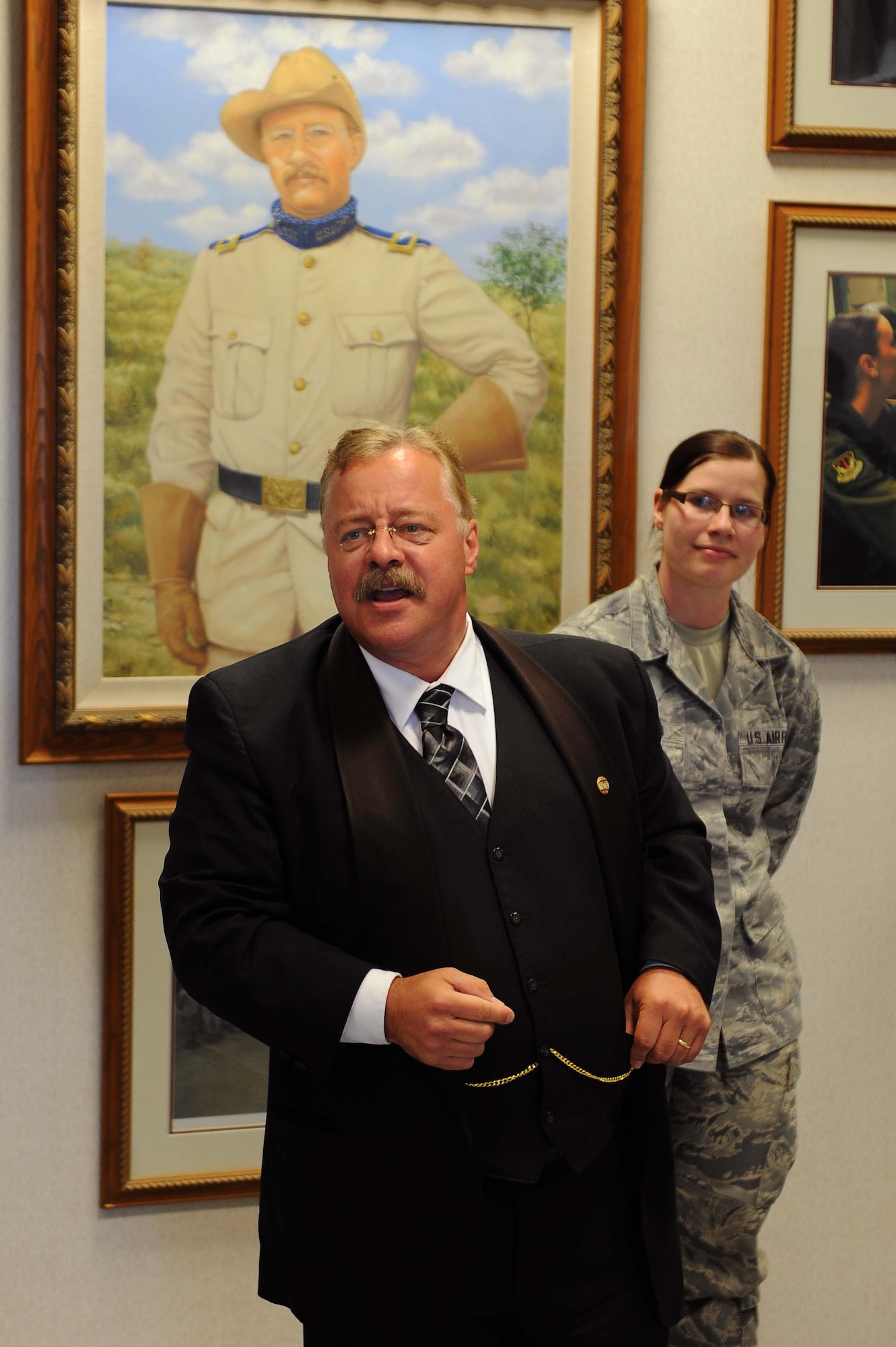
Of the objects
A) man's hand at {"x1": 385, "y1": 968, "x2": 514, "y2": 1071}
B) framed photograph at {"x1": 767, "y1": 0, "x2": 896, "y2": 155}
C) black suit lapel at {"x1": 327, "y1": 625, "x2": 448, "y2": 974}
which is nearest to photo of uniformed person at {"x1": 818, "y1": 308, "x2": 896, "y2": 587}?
framed photograph at {"x1": 767, "y1": 0, "x2": 896, "y2": 155}

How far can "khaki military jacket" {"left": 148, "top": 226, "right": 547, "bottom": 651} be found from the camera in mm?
2162

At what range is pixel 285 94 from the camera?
7.02ft

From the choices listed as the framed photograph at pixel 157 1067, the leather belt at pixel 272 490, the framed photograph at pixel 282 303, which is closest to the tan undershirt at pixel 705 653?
the framed photograph at pixel 282 303

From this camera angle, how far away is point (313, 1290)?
1.42 m

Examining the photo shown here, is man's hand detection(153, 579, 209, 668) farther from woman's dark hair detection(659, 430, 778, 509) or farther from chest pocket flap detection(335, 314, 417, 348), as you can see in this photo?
woman's dark hair detection(659, 430, 778, 509)

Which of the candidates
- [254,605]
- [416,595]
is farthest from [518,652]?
[254,605]

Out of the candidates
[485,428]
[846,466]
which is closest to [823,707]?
[846,466]

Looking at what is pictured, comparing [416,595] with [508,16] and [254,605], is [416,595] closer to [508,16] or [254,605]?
[254,605]

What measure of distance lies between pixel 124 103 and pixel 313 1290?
1866 millimetres

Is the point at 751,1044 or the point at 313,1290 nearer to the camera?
the point at 313,1290

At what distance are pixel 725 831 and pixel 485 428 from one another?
0.87m

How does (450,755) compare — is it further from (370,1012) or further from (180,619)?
(180,619)

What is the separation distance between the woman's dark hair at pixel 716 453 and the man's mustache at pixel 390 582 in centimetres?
74

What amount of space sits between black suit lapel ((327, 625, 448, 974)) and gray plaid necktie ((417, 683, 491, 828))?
0.22 feet
